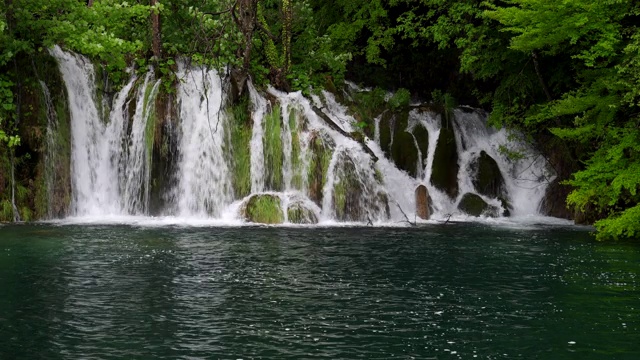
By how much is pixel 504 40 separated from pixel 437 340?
17.8 meters

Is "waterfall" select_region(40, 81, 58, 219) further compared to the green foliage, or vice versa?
the green foliage

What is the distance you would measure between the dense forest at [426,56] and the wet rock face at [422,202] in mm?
3108

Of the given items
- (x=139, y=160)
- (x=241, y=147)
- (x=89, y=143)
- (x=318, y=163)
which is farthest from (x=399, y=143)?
(x=89, y=143)

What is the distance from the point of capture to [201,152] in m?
24.6

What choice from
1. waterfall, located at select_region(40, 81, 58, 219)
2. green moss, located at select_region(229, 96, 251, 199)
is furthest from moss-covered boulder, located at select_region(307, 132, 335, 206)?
waterfall, located at select_region(40, 81, 58, 219)

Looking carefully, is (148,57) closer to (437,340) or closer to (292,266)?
(292,266)

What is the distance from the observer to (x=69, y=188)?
24031 mm

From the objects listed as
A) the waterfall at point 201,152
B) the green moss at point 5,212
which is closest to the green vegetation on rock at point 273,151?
the waterfall at point 201,152

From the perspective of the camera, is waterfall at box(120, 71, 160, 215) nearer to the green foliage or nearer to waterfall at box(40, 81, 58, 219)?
waterfall at box(40, 81, 58, 219)

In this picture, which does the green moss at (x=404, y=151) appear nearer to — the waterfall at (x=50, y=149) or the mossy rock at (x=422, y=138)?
the mossy rock at (x=422, y=138)

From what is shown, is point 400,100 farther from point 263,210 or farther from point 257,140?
point 263,210

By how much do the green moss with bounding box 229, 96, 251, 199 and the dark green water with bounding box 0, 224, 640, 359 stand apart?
585 centimetres

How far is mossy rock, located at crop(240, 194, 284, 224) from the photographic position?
22375mm

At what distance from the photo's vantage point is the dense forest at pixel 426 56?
19938 millimetres
